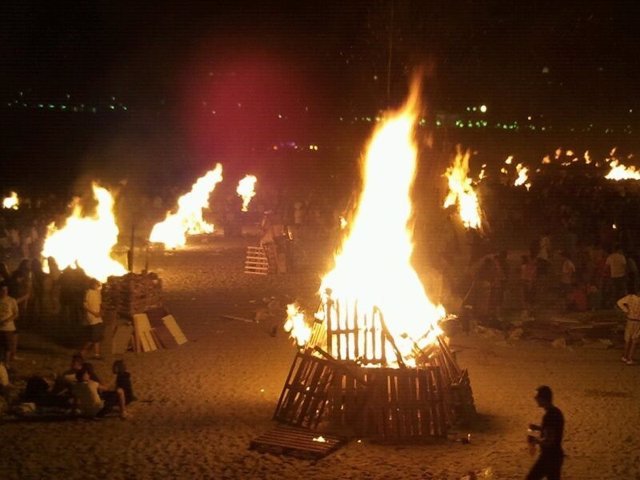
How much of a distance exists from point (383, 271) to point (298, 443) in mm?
2923

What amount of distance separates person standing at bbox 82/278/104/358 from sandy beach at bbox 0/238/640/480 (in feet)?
1.06

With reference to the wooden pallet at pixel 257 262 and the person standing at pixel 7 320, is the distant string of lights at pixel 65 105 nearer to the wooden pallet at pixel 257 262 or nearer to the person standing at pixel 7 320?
the wooden pallet at pixel 257 262

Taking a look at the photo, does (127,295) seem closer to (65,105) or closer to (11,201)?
(11,201)

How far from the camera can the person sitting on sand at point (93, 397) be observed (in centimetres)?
947

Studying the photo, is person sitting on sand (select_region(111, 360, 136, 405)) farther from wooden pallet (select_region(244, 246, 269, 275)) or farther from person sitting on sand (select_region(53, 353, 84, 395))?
wooden pallet (select_region(244, 246, 269, 275))

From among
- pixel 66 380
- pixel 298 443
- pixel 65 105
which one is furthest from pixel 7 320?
pixel 65 105

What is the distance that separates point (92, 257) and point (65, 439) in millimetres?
10200

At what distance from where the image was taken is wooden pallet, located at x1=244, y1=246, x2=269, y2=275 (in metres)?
22.2

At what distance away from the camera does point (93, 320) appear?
12.6 meters

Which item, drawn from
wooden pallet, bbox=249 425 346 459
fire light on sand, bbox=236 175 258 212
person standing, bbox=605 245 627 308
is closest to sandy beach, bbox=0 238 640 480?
wooden pallet, bbox=249 425 346 459

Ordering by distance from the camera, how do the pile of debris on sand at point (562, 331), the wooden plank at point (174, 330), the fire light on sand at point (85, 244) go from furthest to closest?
1. the fire light on sand at point (85, 244)
2. the pile of debris on sand at point (562, 331)
3. the wooden plank at point (174, 330)

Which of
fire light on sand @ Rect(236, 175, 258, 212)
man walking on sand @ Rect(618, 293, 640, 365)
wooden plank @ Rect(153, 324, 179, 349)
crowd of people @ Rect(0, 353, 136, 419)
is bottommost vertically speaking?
crowd of people @ Rect(0, 353, 136, 419)

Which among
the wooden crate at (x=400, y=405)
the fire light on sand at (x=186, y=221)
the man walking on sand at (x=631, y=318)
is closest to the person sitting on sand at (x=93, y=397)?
the wooden crate at (x=400, y=405)

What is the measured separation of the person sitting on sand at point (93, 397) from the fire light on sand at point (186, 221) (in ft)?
61.4
